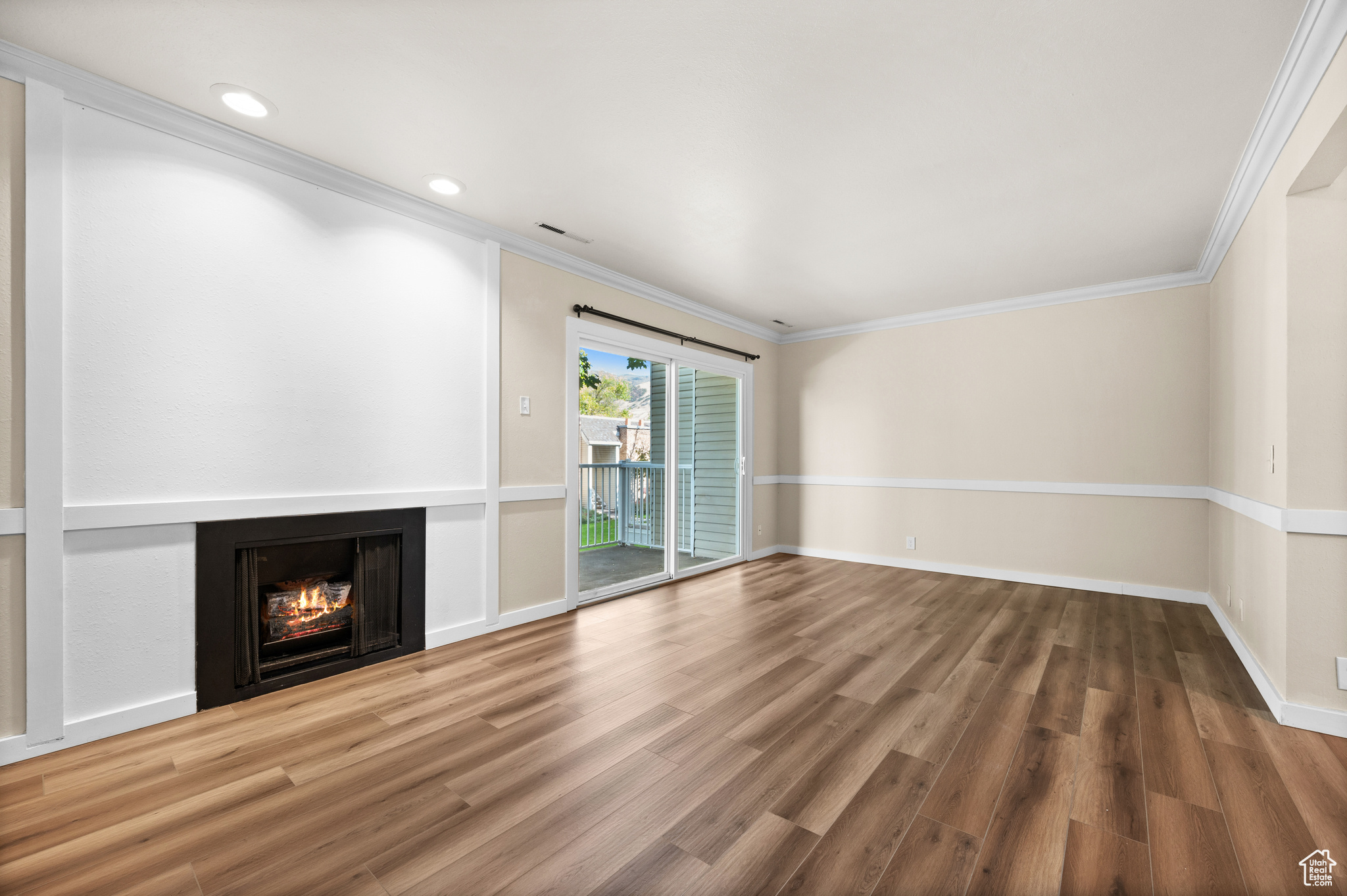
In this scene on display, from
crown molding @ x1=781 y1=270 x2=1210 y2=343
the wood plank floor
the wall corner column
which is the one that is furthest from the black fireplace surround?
crown molding @ x1=781 y1=270 x2=1210 y2=343

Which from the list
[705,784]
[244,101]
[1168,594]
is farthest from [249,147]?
[1168,594]

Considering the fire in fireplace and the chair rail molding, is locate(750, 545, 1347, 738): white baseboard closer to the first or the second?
the chair rail molding

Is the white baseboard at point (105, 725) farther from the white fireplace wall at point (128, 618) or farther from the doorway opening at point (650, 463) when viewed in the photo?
the doorway opening at point (650, 463)

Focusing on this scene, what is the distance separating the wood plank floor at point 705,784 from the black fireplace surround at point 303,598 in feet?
0.46

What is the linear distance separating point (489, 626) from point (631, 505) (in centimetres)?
267

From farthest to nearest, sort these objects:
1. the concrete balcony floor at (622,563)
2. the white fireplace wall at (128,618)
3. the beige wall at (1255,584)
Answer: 1. the concrete balcony floor at (622,563)
2. the beige wall at (1255,584)
3. the white fireplace wall at (128,618)

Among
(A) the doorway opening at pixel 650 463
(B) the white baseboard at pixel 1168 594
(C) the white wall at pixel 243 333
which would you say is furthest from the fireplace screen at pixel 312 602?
(B) the white baseboard at pixel 1168 594

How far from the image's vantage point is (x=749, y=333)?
20.2ft

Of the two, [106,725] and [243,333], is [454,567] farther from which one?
[243,333]

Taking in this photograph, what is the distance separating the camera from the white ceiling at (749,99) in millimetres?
1863

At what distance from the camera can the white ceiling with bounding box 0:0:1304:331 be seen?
1.86m

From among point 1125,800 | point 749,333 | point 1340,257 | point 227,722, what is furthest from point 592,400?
point 1340,257

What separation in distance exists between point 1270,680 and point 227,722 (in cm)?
471

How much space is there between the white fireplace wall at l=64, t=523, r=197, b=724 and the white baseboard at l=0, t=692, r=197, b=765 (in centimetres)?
2
